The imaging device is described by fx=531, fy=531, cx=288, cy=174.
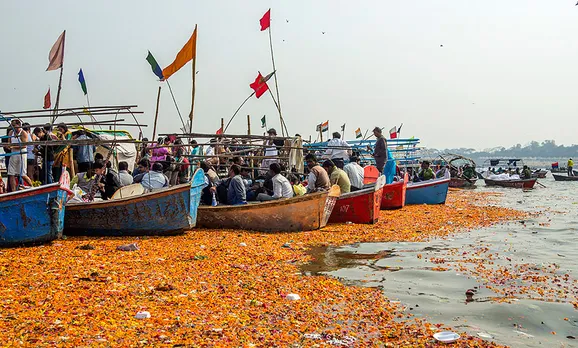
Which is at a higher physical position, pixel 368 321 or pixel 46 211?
pixel 46 211

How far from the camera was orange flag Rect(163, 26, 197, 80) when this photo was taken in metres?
13.1

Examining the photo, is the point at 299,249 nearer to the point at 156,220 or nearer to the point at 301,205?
the point at 301,205

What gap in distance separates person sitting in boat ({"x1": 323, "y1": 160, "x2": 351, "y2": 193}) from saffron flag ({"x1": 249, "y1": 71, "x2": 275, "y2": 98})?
3735 millimetres

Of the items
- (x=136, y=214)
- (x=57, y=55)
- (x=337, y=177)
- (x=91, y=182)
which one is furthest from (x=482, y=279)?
(x=57, y=55)

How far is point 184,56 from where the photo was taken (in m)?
13.4

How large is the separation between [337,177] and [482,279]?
6279 mm

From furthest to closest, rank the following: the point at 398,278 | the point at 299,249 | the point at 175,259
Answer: the point at 299,249 < the point at 175,259 < the point at 398,278

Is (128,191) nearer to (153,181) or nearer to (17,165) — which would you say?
(153,181)

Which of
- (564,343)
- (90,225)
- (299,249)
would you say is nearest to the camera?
(564,343)

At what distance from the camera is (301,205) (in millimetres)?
11227

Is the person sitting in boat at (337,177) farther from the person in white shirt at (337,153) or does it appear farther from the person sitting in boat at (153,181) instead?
the person sitting in boat at (153,181)

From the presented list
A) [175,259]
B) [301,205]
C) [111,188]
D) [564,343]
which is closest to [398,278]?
[564,343]

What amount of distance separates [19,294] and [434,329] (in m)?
4.42

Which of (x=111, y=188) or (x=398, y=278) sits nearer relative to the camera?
(x=398, y=278)
